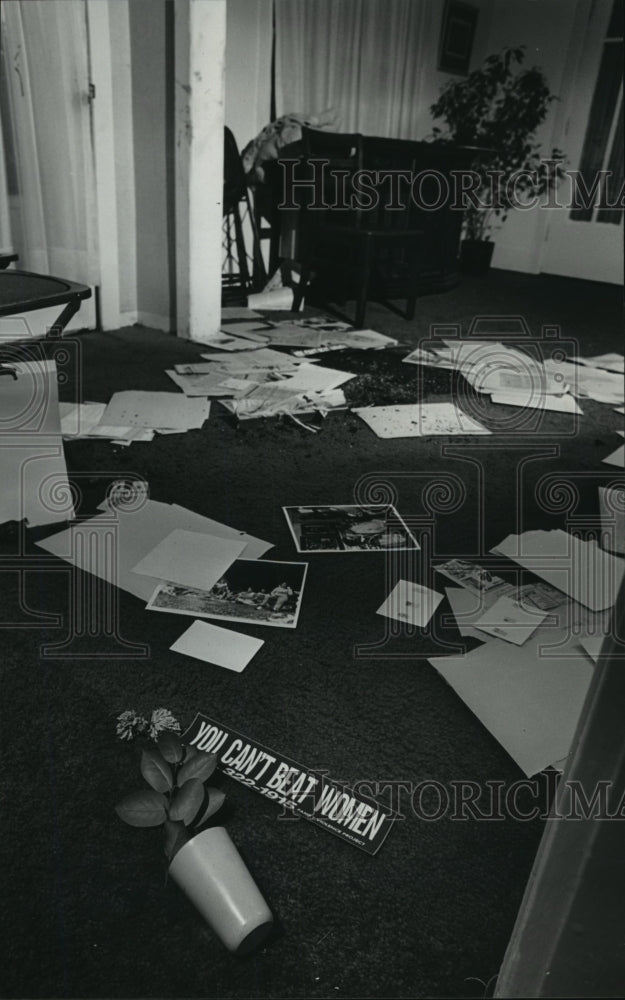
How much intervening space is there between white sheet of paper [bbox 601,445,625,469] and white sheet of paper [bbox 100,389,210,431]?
3.97 feet

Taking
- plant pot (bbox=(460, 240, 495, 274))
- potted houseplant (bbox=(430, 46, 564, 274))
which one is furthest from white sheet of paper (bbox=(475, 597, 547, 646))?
plant pot (bbox=(460, 240, 495, 274))

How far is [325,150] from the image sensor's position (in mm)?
3316

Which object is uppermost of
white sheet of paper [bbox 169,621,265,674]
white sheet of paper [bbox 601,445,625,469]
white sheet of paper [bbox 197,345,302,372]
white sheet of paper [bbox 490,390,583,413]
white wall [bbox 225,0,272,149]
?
white wall [bbox 225,0,272,149]

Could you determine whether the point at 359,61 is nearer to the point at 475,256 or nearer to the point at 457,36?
the point at 457,36

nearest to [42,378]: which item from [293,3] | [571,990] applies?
[571,990]

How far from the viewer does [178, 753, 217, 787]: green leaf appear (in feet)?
2.91

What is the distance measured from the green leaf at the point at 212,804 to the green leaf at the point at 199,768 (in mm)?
20

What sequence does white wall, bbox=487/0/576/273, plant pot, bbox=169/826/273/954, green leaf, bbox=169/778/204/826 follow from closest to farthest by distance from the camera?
plant pot, bbox=169/826/273/954
green leaf, bbox=169/778/204/826
white wall, bbox=487/0/576/273

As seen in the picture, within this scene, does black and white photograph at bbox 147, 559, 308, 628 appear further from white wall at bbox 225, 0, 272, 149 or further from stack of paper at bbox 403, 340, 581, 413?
white wall at bbox 225, 0, 272, 149

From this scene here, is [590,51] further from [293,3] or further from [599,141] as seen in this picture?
[293,3]

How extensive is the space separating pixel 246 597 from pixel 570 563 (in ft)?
2.28

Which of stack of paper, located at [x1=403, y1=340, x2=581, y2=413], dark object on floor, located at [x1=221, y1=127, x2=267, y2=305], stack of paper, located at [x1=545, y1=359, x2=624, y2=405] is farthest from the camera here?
dark object on floor, located at [x1=221, y1=127, x2=267, y2=305]

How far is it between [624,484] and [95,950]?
1678mm

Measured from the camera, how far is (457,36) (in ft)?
16.4
